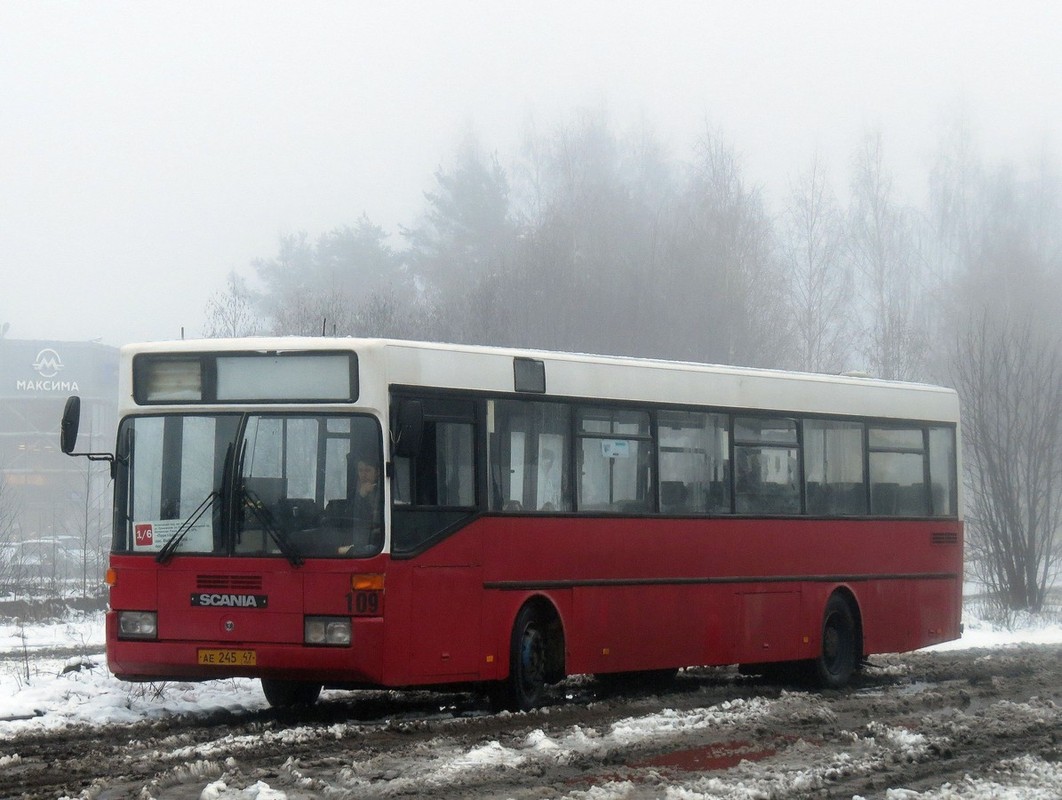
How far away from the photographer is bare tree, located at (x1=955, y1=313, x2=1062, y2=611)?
2981 centimetres

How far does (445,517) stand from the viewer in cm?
1240

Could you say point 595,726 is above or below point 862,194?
below

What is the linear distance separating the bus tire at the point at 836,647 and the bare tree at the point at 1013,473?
1360cm

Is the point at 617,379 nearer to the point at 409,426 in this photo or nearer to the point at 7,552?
the point at 409,426

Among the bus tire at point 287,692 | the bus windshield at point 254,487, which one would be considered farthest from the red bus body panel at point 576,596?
the bus tire at point 287,692

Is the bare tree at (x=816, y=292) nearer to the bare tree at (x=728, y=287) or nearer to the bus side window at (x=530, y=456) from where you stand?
the bare tree at (x=728, y=287)

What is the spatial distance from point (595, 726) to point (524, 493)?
220cm

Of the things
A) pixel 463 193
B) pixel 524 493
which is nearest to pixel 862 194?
pixel 463 193

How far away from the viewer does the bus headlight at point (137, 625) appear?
12062 millimetres

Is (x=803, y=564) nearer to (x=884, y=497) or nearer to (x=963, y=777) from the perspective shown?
(x=884, y=497)

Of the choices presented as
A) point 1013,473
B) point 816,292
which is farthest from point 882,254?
point 1013,473

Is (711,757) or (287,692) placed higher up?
(287,692)

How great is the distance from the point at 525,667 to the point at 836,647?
16.0ft

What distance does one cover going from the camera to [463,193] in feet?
217
